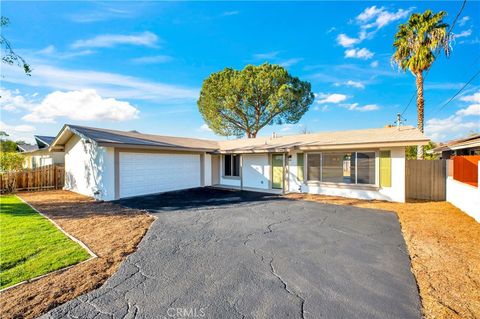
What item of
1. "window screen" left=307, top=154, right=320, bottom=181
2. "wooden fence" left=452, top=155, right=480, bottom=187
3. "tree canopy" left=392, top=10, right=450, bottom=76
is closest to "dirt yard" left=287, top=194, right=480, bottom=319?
"wooden fence" left=452, top=155, right=480, bottom=187

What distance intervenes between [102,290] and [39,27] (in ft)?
35.6

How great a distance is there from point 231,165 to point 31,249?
11533 mm

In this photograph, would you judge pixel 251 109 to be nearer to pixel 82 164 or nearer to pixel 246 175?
pixel 246 175

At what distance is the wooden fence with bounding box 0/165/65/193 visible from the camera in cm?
1234

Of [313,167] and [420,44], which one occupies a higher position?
[420,44]

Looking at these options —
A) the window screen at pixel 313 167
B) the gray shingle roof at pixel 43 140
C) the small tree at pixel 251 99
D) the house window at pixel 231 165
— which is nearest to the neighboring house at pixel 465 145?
the window screen at pixel 313 167

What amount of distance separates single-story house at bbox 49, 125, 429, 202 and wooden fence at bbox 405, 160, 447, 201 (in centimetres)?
177

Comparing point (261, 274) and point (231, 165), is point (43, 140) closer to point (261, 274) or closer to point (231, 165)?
point (231, 165)

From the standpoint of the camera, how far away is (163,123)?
2222 cm

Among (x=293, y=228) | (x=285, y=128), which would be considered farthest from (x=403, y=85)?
(x=293, y=228)

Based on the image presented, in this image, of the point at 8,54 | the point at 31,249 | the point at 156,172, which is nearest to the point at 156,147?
the point at 156,172

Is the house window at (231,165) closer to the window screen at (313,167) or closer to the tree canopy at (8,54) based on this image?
the window screen at (313,167)

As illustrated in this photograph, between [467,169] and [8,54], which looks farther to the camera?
[467,169]

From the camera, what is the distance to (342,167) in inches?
428
